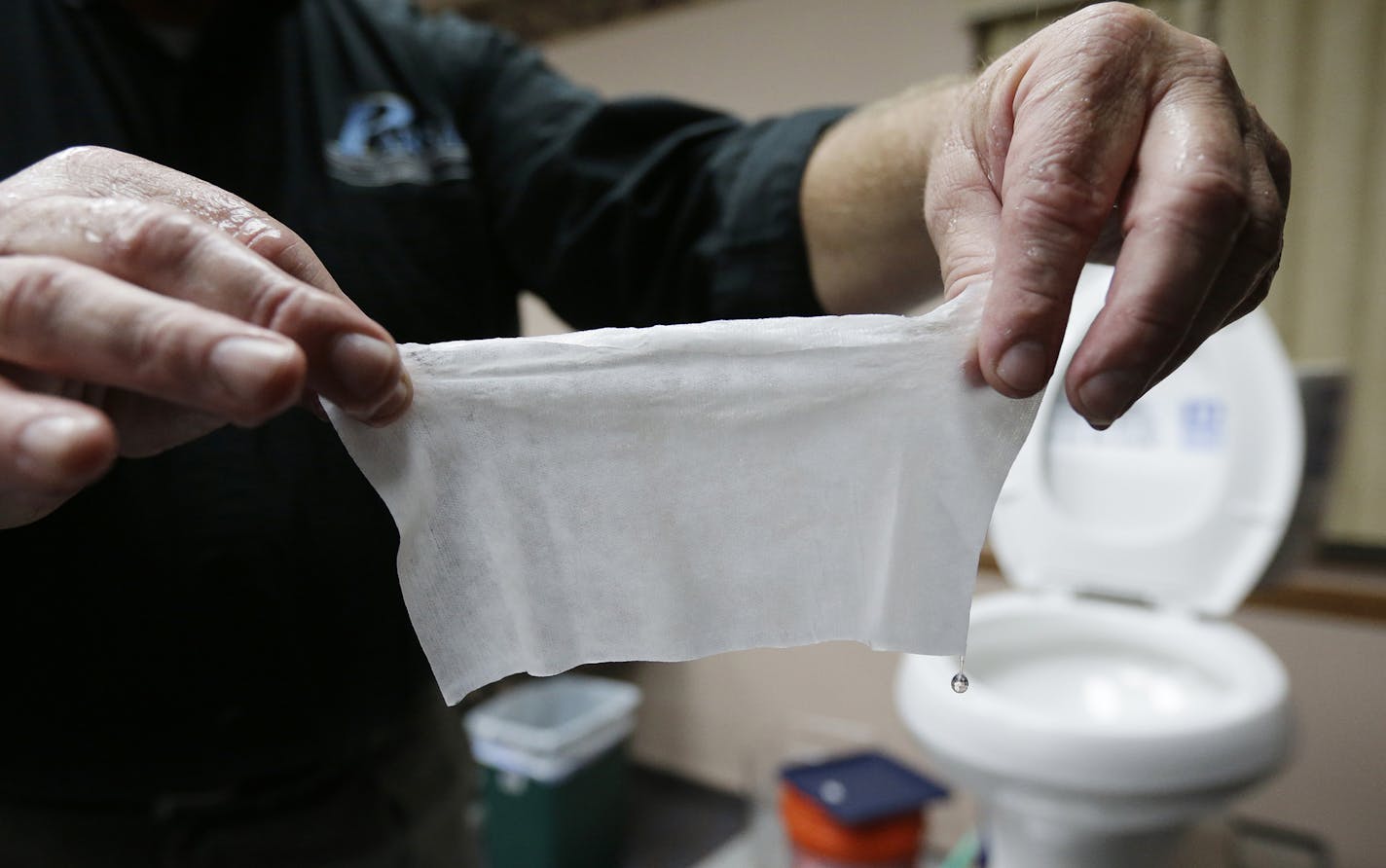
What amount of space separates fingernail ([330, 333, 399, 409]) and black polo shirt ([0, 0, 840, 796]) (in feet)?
0.51

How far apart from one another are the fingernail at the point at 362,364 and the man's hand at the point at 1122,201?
199 millimetres

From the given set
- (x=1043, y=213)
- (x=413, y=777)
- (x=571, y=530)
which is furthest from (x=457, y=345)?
(x=413, y=777)

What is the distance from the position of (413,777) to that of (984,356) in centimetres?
59

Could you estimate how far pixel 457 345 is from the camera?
0.31 metres

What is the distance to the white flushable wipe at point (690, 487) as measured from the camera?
1.04 ft

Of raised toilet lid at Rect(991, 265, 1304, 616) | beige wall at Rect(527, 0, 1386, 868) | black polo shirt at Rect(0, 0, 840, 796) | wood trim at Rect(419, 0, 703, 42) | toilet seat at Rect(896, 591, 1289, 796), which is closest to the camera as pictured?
black polo shirt at Rect(0, 0, 840, 796)

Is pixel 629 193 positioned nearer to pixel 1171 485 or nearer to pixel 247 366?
pixel 247 366

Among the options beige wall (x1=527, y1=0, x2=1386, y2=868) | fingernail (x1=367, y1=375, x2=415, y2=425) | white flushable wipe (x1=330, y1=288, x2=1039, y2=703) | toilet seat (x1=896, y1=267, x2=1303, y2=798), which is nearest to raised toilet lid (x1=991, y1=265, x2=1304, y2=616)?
toilet seat (x1=896, y1=267, x2=1303, y2=798)

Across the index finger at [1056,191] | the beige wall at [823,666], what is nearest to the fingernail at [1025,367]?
the index finger at [1056,191]

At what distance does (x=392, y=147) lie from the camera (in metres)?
0.58

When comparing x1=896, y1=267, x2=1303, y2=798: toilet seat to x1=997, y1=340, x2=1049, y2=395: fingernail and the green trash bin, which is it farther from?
the green trash bin

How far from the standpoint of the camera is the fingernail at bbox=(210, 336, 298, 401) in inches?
8.5

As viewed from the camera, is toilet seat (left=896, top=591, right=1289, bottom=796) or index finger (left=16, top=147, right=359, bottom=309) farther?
toilet seat (left=896, top=591, right=1289, bottom=796)

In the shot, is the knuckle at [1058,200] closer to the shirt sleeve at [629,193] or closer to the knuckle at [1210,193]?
the knuckle at [1210,193]
